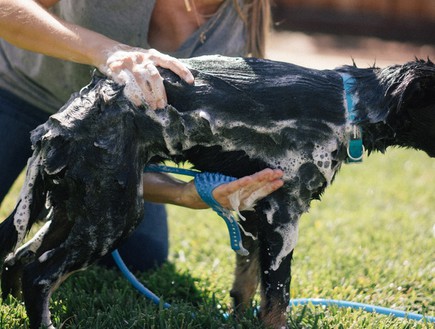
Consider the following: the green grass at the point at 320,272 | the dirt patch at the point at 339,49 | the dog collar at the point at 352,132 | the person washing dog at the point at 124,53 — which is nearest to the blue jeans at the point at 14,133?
the person washing dog at the point at 124,53

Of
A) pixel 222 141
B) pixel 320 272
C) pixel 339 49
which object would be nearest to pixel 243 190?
pixel 222 141

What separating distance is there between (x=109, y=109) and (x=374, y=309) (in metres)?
1.45

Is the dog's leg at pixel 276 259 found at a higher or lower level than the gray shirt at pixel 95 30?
lower

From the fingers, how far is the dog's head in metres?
0.47

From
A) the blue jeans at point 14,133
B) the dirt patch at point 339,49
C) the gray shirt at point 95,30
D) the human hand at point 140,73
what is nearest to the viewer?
the human hand at point 140,73

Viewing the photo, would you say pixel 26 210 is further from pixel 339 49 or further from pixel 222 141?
pixel 339 49

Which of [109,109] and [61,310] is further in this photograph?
[61,310]

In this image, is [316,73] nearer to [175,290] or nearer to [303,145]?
[303,145]

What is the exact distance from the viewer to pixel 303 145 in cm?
265

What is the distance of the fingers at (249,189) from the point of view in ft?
8.61

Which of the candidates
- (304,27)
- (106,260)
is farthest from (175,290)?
(304,27)

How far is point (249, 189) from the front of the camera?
2666mm

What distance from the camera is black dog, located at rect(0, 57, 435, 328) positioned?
256 centimetres

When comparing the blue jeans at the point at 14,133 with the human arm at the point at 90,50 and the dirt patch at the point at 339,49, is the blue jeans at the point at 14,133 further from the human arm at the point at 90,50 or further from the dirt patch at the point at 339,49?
the dirt patch at the point at 339,49
